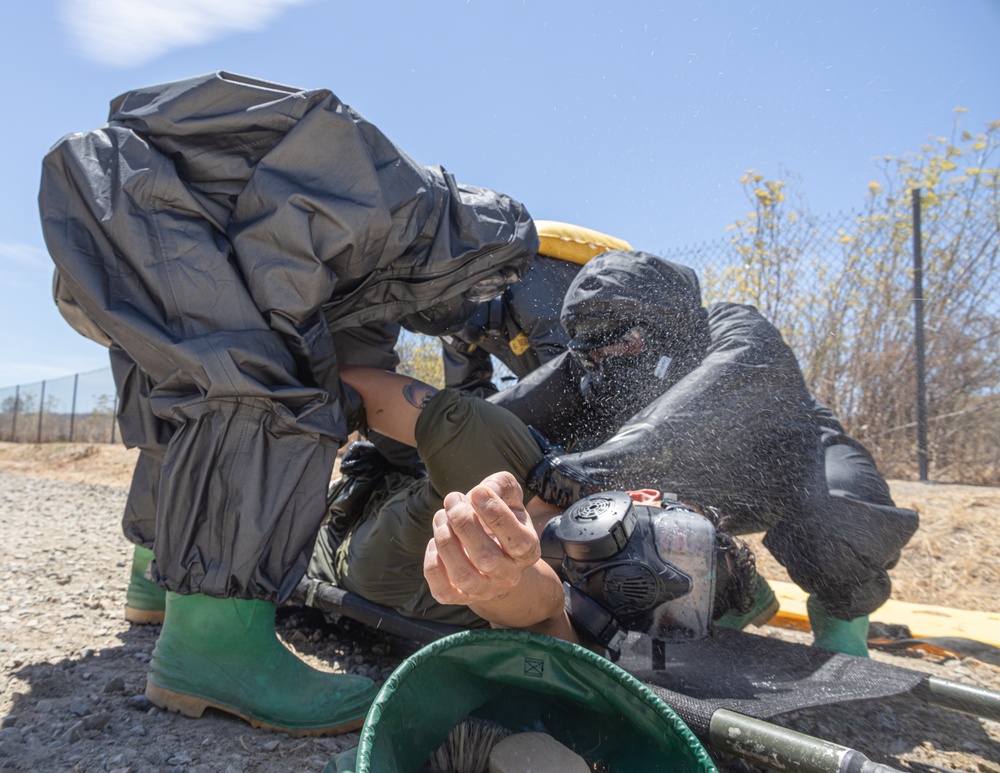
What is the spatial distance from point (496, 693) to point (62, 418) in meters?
24.3

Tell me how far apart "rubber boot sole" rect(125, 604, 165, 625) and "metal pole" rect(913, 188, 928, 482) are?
5751 mm

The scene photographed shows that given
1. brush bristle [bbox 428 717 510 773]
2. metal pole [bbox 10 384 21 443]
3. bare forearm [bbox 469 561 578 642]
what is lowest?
metal pole [bbox 10 384 21 443]

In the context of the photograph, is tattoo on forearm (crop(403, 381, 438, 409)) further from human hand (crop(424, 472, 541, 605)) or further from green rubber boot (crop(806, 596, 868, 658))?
green rubber boot (crop(806, 596, 868, 658))

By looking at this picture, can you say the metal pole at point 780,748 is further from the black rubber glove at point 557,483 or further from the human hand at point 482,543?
the black rubber glove at point 557,483

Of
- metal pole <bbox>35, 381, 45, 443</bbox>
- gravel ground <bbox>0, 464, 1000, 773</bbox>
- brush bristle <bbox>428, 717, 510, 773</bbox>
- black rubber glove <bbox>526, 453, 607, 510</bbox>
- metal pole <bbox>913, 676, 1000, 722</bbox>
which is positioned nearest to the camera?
brush bristle <bbox>428, 717, 510, 773</bbox>

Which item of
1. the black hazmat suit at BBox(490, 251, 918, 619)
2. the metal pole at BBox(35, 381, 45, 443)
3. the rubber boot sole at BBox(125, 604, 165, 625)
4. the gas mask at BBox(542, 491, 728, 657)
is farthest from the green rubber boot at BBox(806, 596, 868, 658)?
the metal pole at BBox(35, 381, 45, 443)

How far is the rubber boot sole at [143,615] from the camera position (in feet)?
8.36

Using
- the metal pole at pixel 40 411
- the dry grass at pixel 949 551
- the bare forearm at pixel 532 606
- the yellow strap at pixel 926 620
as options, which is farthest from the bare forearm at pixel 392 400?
the metal pole at pixel 40 411

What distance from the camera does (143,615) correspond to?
8.36 feet

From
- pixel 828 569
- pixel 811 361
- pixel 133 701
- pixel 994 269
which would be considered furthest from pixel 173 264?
pixel 994 269

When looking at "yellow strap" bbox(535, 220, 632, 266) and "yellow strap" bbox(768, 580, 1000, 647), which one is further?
"yellow strap" bbox(535, 220, 632, 266)

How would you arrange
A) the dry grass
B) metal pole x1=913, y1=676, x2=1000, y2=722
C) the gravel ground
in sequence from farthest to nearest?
the dry grass, metal pole x1=913, y1=676, x2=1000, y2=722, the gravel ground

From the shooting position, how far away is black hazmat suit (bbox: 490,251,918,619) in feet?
8.26

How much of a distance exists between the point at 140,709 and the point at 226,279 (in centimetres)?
105
